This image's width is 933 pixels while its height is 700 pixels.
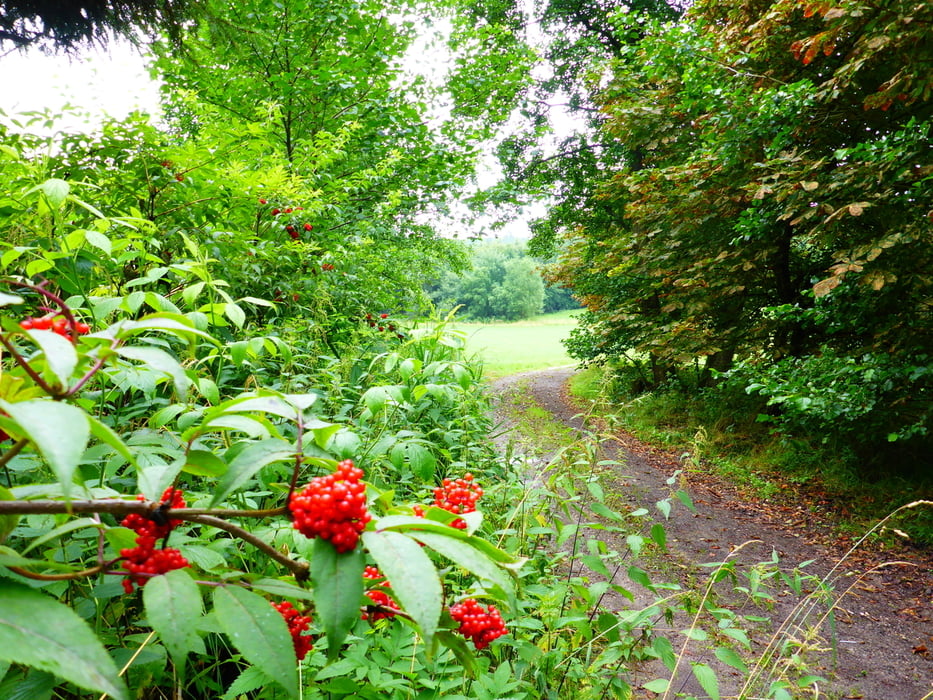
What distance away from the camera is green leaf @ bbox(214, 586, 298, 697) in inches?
22.6

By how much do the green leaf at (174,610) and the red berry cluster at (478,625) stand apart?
0.50 meters

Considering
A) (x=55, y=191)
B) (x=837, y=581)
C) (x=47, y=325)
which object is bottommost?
(x=837, y=581)

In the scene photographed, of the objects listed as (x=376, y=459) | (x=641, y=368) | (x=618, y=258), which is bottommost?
(x=641, y=368)

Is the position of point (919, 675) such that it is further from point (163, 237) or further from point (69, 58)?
point (69, 58)

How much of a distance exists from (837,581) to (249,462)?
5.42 m

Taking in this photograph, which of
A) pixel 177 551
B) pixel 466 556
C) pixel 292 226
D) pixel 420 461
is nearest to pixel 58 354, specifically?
pixel 177 551

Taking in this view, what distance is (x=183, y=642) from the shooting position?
0.57 meters

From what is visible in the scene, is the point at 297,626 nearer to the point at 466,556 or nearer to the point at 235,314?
the point at 466,556

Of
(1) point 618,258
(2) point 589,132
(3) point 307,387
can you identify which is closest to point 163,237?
(3) point 307,387

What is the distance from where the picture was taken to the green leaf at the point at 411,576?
1.75ft

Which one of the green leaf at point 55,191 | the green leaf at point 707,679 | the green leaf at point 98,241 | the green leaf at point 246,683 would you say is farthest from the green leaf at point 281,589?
the green leaf at point 707,679

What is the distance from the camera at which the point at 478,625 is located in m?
0.97

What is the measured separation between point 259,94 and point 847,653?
22.1ft

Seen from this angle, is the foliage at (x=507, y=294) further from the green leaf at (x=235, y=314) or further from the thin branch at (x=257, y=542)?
the thin branch at (x=257, y=542)
